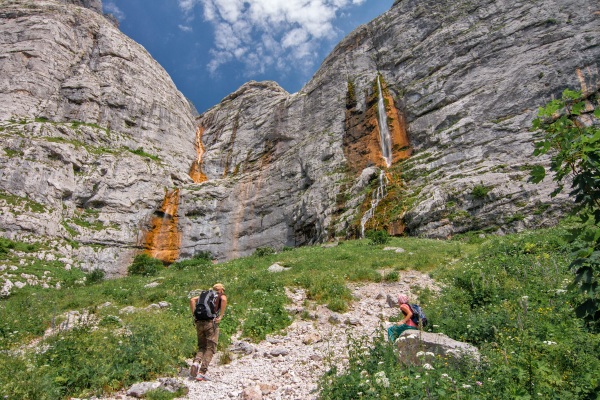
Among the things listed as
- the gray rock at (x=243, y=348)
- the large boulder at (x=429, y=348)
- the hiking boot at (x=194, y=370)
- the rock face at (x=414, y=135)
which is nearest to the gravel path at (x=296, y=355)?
the gray rock at (x=243, y=348)

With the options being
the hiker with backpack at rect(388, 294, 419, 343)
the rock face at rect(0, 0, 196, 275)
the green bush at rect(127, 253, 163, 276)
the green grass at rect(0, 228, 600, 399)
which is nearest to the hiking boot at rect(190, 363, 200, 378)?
the green grass at rect(0, 228, 600, 399)

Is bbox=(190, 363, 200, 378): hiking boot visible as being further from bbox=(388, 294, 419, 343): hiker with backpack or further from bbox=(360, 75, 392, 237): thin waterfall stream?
bbox=(360, 75, 392, 237): thin waterfall stream

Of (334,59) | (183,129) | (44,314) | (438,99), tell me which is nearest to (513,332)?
(44,314)

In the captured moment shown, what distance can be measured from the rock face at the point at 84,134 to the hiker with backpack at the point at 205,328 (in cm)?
3015

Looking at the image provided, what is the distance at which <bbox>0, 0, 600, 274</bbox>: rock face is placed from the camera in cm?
3072

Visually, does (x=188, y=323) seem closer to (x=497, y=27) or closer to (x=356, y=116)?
(x=356, y=116)

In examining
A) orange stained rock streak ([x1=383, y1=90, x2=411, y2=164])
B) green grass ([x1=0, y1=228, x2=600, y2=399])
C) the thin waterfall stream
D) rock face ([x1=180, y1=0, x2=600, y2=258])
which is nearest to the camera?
green grass ([x1=0, y1=228, x2=600, y2=399])

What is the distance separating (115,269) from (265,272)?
81.5ft

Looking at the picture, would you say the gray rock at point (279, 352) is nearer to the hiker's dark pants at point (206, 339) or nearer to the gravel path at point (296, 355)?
the gravel path at point (296, 355)

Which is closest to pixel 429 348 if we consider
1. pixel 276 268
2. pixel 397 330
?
pixel 397 330

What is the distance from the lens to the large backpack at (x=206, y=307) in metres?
8.10

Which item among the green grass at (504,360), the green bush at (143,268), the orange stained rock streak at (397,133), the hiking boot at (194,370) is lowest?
the hiking boot at (194,370)

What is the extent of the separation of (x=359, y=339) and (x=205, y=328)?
368 centimetres

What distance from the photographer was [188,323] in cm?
1035
